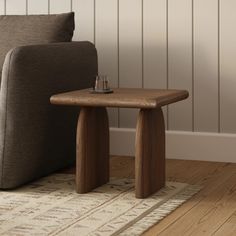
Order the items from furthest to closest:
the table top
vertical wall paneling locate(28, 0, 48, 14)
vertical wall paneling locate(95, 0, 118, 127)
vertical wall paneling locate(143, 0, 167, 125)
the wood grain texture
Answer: vertical wall paneling locate(28, 0, 48, 14) < vertical wall paneling locate(95, 0, 118, 127) < vertical wall paneling locate(143, 0, 167, 125) < the table top < the wood grain texture

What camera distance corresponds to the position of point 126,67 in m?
3.54

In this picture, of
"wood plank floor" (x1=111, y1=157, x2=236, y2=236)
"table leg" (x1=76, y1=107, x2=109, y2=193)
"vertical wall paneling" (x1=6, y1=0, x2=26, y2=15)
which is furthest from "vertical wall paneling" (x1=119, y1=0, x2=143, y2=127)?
"table leg" (x1=76, y1=107, x2=109, y2=193)

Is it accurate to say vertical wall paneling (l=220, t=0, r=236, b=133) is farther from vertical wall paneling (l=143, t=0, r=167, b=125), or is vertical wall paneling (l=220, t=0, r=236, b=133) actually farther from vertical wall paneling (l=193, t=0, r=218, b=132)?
vertical wall paneling (l=143, t=0, r=167, b=125)

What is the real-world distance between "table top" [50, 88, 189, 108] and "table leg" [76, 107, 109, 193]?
3.4 inches

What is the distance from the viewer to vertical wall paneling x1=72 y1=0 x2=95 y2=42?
358 centimetres

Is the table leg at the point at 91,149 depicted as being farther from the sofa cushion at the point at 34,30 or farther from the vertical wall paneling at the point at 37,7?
the vertical wall paneling at the point at 37,7

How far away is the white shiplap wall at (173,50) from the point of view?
3.34 metres

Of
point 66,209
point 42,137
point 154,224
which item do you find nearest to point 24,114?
point 42,137

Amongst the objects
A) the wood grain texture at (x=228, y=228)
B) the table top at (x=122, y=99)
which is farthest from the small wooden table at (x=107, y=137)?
the wood grain texture at (x=228, y=228)

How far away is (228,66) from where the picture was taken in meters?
3.33

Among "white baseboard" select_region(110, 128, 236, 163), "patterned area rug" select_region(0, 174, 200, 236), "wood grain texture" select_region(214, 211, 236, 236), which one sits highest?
"white baseboard" select_region(110, 128, 236, 163)

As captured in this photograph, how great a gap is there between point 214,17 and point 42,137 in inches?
42.3

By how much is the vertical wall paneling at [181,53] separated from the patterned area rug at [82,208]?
63 centimetres

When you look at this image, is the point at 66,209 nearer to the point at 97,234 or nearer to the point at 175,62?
the point at 97,234
